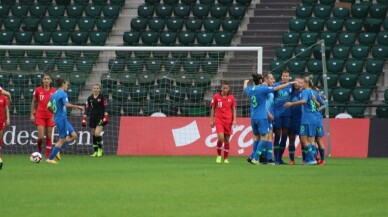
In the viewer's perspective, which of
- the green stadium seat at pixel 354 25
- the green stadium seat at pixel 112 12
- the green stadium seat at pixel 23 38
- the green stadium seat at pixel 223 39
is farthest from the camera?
the green stadium seat at pixel 112 12

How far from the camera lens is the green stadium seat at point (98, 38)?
3919cm

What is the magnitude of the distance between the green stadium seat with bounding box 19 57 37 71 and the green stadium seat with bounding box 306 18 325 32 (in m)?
9.41

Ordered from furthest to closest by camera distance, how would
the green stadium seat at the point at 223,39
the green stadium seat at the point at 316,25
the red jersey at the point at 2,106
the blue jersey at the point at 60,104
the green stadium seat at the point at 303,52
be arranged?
the green stadium seat at the point at 223,39 → the green stadium seat at the point at 316,25 → the green stadium seat at the point at 303,52 → the blue jersey at the point at 60,104 → the red jersey at the point at 2,106

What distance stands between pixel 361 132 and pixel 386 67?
5.47 meters

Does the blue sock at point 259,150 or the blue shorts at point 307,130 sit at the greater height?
the blue shorts at point 307,130

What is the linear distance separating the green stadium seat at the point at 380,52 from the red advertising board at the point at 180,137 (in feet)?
16.4

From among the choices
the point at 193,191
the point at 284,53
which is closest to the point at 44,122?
the point at 284,53

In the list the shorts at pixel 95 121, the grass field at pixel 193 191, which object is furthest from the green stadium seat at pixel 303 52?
the grass field at pixel 193 191

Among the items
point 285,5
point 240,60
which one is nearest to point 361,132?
point 240,60

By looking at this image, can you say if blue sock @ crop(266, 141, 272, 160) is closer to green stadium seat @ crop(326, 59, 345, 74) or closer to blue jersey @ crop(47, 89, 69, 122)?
blue jersey @ crop(47, 89, 69, 122)

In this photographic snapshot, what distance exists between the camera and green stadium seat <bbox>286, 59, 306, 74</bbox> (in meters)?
35.8

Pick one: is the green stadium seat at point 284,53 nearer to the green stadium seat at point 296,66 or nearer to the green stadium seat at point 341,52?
the green stadium seat at point 296,66

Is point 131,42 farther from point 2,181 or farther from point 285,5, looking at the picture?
point 2,181

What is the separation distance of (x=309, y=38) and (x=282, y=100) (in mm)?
12075
